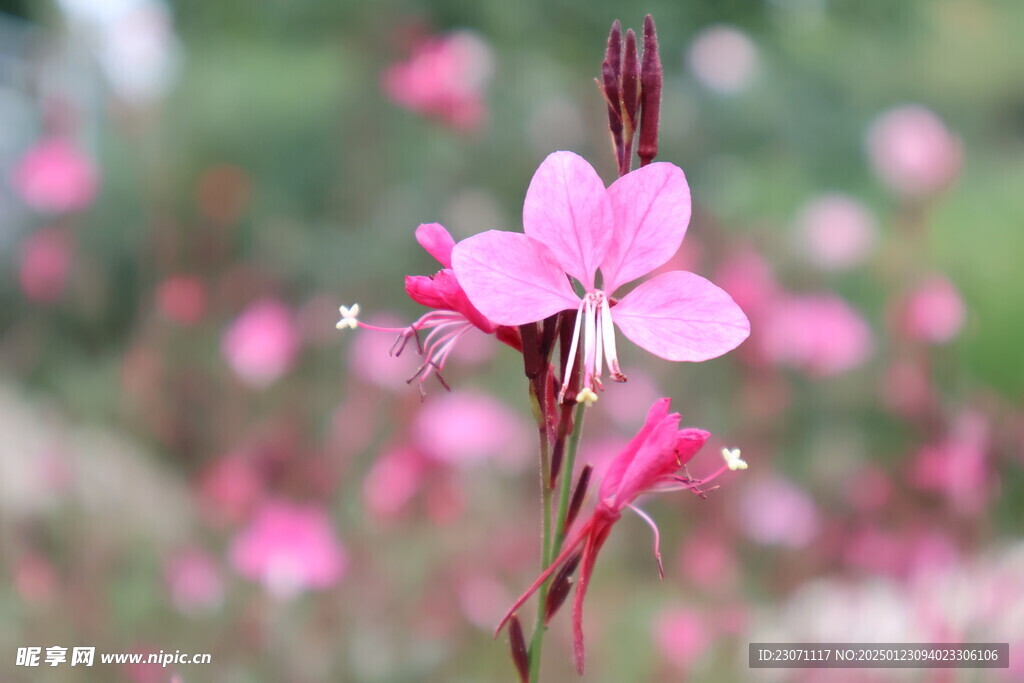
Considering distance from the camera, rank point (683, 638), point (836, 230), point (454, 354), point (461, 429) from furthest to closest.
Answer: point (836, 230) → point (454, 354) → point (461, 429) → point (683, 638)

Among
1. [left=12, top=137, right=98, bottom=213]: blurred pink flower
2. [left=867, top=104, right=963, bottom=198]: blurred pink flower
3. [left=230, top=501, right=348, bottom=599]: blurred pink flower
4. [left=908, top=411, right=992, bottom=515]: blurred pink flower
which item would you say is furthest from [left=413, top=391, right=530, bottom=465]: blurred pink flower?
[left=867, top=104, right=963, bottom=198]: blurred pink flower

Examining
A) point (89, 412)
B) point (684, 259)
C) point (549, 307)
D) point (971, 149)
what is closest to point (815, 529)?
point (684, 259)

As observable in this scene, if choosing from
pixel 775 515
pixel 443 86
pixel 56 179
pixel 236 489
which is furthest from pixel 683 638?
pixel 56 179

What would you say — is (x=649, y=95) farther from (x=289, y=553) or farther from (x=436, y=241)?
(x=289, y=553)

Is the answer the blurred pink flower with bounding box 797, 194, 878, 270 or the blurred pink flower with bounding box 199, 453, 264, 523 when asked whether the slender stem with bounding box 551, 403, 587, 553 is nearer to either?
the blurred pink flower with bounding box 199, 453, 264, 523

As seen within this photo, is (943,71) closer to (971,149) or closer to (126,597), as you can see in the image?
(971,149)
